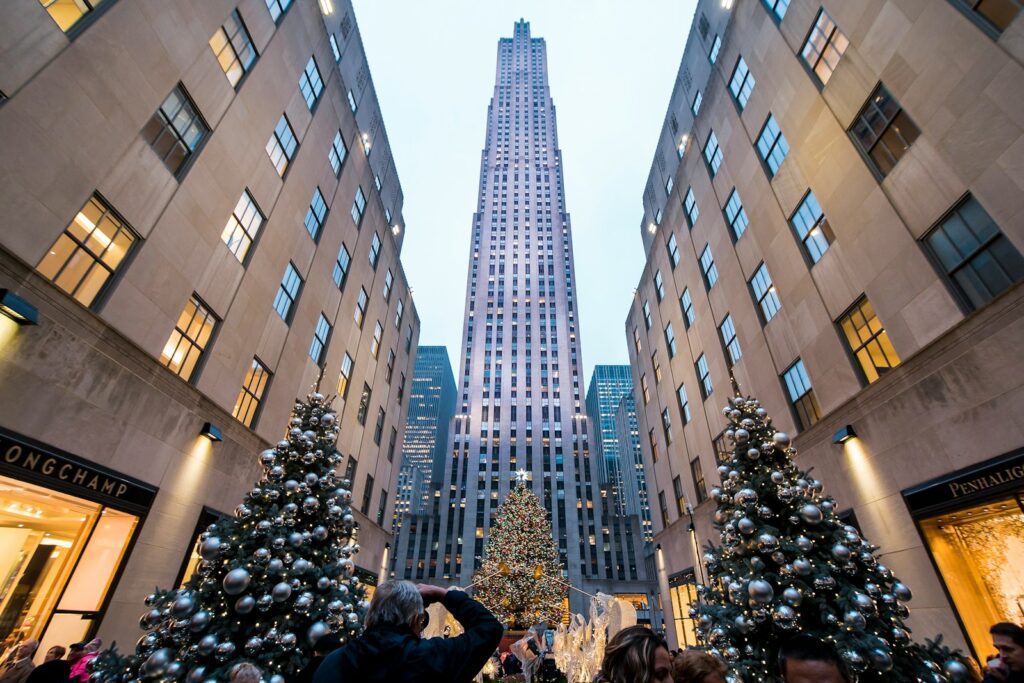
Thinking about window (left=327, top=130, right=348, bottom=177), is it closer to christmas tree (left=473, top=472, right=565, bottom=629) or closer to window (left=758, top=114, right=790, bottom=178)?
window (left=758, top=114, right=790, bottom=178)

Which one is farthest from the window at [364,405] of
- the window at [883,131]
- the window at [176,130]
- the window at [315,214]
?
the window at [883,131]

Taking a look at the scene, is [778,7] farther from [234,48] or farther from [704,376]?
[234,48]

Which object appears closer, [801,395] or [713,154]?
[801,395]

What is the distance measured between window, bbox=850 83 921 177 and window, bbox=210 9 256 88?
18.5m

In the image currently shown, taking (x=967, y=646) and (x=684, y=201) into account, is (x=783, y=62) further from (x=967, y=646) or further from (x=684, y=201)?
(x=967, y=646)

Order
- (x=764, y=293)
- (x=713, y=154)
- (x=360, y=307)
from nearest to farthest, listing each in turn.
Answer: (x=764, y=293)
(x=713, y=154)
(x=360, y=307)

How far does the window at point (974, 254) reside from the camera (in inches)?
348

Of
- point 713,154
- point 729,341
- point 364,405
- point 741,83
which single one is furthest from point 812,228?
point 364,405

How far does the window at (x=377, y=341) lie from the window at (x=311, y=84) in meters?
12.5

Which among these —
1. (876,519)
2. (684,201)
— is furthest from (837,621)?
(684,201)

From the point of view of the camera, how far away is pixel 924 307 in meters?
10.4

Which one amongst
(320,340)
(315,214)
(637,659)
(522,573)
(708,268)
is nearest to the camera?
(637,659)

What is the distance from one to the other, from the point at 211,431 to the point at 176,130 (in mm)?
8108

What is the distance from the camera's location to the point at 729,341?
795 inches
